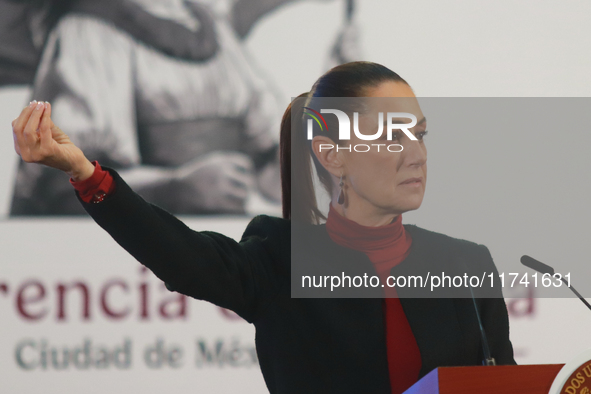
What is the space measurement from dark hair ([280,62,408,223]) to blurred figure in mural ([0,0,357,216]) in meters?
1.32

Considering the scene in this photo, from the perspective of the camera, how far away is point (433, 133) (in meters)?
2.70

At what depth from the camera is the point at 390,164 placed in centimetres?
137

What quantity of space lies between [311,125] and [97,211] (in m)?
0.59

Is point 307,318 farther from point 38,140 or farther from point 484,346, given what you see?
point 38,140

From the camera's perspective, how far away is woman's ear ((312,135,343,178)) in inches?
56.9

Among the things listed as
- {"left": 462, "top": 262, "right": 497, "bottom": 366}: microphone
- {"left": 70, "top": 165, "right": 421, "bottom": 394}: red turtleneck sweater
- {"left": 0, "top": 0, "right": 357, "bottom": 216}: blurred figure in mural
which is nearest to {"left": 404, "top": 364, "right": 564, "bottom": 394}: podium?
{"left": 462, "top": 262, "right": 497, "bottom": 366}: microphone

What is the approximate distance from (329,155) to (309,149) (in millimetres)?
49

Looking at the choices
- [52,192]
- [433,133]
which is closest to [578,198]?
[433,133]

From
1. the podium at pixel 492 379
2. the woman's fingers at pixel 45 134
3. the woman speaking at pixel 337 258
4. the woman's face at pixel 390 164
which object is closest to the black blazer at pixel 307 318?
the woman speaking at pixel 337 258

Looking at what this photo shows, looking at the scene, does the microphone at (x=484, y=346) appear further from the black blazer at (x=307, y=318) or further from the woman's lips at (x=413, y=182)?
the woman's lips at (x=413, y=182)

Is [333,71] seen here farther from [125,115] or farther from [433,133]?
[125,115]

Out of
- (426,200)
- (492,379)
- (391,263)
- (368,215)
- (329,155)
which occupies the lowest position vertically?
(492,379)

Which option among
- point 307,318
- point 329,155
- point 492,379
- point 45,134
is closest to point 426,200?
point 329,155

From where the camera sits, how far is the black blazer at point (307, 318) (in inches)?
46.4
